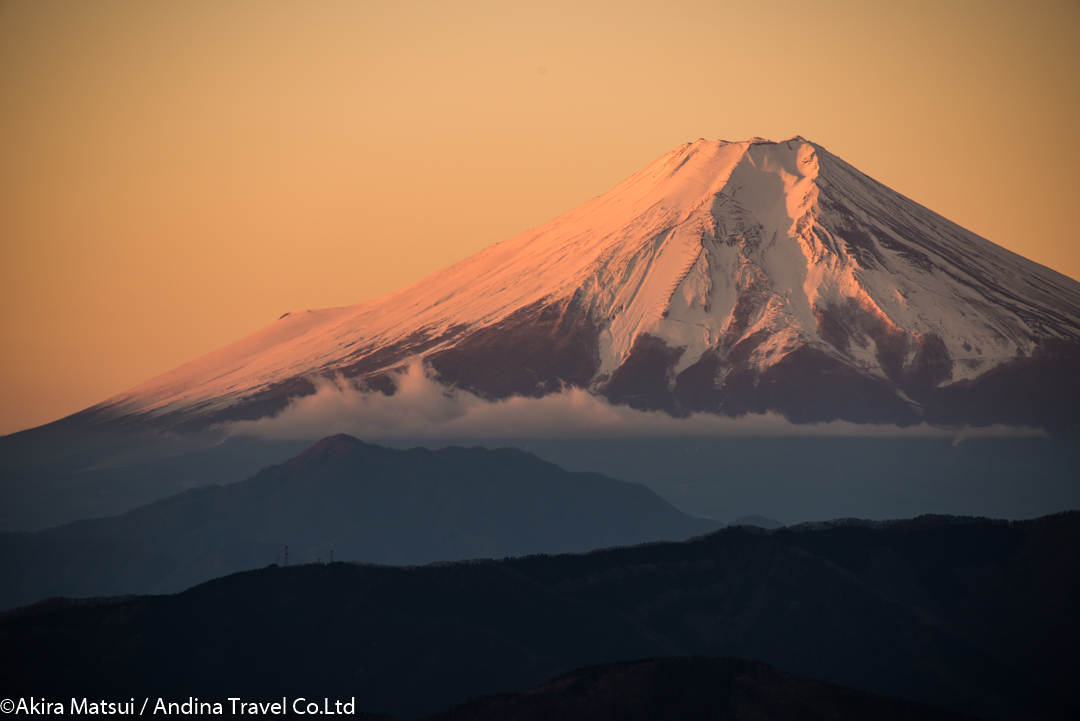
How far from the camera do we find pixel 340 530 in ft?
622

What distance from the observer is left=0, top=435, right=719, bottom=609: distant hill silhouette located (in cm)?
17575

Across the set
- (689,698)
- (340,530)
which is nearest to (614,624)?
(689,698)

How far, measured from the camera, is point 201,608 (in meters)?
73.6

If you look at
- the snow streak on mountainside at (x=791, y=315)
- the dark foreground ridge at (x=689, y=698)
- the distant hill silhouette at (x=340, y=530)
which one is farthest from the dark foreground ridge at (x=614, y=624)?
the snow streak on mountainside at (x=791, y=315)

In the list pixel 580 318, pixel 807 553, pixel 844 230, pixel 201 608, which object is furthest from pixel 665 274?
pixel 201 608

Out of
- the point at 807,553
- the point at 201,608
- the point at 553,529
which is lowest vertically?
the point at 553,529

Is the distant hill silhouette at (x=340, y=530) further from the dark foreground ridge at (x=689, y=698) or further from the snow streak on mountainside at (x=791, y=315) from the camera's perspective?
the dark foreground ridge at (x=689, y=698)

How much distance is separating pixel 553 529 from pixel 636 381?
925 inches

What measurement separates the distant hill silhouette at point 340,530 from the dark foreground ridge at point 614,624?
9569 centimetres

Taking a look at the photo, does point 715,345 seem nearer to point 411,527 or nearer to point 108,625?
point 411,527

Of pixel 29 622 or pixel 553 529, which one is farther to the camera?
pixel 553 529

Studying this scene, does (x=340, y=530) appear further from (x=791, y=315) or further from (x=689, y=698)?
(x=689, y=698)

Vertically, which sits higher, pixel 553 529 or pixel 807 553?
pixel 807 553

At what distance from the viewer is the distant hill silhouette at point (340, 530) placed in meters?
176
